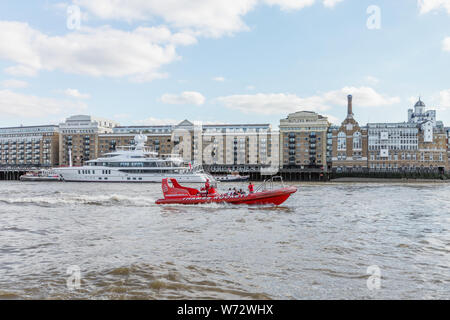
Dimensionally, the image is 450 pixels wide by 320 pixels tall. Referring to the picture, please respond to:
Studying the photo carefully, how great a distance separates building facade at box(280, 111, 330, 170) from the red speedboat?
91.5 meters

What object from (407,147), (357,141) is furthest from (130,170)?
(407,147)

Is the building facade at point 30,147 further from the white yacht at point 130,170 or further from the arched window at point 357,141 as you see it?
the arched window at point 357,141

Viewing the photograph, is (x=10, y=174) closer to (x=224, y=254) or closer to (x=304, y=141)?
(x=304, y=141)

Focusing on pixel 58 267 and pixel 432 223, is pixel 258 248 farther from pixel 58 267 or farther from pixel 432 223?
pixel 432 223

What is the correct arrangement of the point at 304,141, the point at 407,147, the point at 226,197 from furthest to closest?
the point at 304,141 < the point at 407,147 < the point at 226,197

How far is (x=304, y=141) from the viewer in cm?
12106

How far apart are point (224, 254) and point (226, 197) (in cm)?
1551

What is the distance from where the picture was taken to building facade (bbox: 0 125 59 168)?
14012 cm

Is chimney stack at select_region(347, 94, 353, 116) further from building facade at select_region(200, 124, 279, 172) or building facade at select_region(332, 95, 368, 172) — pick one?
building facade at select_region(200, 124, 279, 172)

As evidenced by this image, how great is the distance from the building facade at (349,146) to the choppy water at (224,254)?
292 feet

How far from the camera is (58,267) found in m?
12.7

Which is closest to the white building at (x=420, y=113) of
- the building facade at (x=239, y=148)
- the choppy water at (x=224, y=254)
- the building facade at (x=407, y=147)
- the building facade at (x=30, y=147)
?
the building facade at (x=407, y=147)

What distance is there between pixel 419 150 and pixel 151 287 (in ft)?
382
